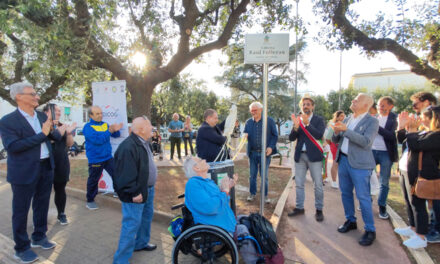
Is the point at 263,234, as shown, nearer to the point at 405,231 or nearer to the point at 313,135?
the point at 313,135

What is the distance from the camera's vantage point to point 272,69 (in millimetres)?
25953

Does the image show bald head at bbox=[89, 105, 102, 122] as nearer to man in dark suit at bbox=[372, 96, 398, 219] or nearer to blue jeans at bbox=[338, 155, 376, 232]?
blue jeans at bbox=[338, 155, 376, 232]

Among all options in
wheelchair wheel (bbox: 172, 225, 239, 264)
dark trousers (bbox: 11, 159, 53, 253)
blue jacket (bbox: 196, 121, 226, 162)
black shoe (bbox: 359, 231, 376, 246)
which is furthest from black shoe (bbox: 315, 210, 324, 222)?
dark trousers (bbox: 11, 159, 53, 253)

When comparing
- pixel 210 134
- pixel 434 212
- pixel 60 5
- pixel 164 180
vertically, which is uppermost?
pixel 60 5

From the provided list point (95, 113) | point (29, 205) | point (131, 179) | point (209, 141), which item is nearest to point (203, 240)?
point (131, 179)

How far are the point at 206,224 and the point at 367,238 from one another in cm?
226

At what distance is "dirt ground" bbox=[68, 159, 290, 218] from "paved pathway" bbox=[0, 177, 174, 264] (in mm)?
849

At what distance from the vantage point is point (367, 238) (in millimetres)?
3141

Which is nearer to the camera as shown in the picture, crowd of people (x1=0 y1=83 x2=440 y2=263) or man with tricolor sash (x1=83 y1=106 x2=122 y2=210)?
crowd of people (x1=0 y1=83 x2=440 y2=263)

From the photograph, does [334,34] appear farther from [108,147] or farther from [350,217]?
[108,147]

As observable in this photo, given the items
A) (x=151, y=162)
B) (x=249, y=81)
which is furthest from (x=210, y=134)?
(x=249, y=81)

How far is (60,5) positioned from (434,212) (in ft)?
24.3

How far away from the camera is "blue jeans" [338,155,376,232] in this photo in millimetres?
3199

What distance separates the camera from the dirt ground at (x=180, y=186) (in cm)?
452
